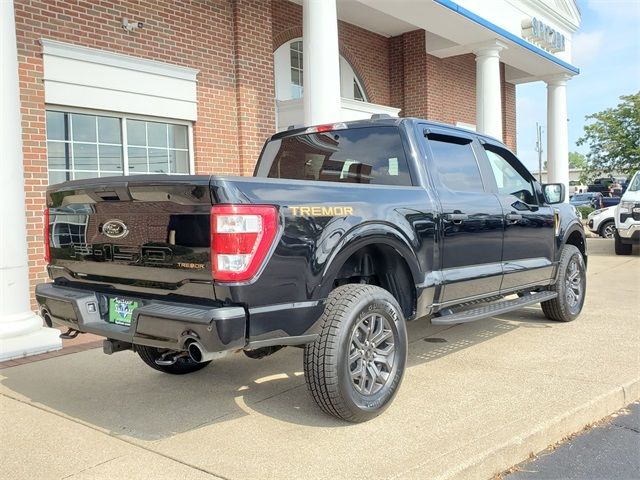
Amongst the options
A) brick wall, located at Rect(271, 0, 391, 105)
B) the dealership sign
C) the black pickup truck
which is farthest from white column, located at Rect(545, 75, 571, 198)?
the black pickup truck

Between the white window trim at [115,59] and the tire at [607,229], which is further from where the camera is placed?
the tire at [607,229]

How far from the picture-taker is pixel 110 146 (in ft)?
26.0

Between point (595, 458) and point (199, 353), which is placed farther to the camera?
point (595, 458)

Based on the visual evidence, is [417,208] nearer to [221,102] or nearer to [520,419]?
[520,419]

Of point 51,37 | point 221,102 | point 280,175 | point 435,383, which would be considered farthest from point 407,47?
point 435,383

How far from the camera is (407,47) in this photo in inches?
529

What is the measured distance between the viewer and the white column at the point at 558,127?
615 inches

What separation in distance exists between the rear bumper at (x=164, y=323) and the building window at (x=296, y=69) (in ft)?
27.2

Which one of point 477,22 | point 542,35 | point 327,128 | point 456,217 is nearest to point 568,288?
point 456,217

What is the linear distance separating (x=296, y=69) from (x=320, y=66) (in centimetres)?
352

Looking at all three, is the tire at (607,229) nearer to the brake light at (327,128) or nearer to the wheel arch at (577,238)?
the wheel arch at (577,238)

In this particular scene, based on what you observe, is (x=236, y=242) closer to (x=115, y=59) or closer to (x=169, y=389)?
(x=169, y=389)

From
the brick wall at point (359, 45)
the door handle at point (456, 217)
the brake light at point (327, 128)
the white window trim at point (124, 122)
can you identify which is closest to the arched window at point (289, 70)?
the brick wall at point (359, 45)

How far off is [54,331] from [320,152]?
3.19 meters
